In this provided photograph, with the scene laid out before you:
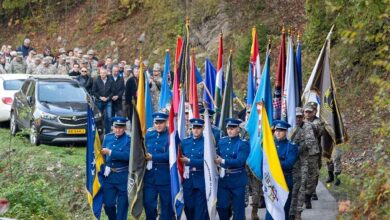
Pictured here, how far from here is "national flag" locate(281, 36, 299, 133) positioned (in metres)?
16.2

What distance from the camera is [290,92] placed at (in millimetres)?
16609

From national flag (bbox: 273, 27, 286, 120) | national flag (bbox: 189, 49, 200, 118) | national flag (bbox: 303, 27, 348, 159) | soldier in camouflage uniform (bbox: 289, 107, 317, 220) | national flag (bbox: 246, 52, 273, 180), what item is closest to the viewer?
national flag (bbox: 246, 52, 273, 180)

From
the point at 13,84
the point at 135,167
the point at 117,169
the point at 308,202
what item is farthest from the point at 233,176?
the point at 13,84

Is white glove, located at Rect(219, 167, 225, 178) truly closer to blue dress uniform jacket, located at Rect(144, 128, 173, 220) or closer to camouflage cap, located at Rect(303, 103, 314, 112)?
blue dress uniform jacket, located at Rect(144, 128, 173, 220)

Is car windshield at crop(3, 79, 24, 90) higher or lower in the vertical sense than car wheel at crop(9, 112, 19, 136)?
higher

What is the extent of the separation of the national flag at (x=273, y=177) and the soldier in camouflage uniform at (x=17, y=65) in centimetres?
1625

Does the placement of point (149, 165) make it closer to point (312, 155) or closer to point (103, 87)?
point (312, 155)

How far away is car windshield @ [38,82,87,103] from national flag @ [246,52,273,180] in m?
8.00

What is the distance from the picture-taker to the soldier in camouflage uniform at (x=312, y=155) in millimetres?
15616

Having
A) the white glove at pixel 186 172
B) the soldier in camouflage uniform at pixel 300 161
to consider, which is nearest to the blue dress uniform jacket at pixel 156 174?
the white glove at pixel 186 172

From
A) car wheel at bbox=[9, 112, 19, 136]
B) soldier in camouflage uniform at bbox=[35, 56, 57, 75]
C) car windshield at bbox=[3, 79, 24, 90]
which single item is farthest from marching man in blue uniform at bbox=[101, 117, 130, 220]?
soldier in camouflage uniform at bbox=[35, 56, 57, 75]

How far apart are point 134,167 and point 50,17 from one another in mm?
28299

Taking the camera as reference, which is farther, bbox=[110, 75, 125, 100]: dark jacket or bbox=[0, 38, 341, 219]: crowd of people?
bbox=[110, 75, 125, 100]: dark jacket

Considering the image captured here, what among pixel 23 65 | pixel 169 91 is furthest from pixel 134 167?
pixel 23 65
